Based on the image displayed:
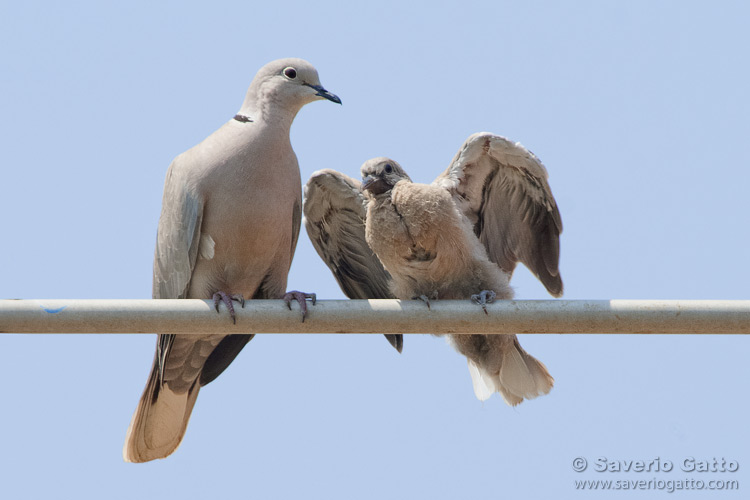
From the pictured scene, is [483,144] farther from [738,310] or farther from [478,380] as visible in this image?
[738,310]

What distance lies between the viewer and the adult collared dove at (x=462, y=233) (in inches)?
228

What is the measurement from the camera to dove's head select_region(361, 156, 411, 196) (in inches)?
233

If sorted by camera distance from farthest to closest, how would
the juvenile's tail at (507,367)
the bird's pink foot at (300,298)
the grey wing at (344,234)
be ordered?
the grey wing at (344,234) → the juvenile's tail at (507,367) → the bird's pink foot at (300,298)

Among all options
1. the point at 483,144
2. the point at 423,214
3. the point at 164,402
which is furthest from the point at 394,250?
the point at 164,402

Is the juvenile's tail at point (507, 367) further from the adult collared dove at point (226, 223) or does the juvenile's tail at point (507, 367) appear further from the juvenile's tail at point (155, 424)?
the juvenile's tail at point (155, 424)

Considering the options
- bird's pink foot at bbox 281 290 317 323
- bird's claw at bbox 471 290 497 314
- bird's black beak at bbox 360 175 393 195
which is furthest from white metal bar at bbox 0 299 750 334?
bird's black beak at bbox 360 175 393 195

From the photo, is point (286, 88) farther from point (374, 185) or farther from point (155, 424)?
point (155, 424)

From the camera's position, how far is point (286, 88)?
607 cm

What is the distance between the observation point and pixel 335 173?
253 inches

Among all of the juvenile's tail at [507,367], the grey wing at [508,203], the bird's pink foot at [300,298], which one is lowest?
the juvenile's tail at [507,367]

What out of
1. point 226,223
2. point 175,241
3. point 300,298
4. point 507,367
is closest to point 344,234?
point 226,223

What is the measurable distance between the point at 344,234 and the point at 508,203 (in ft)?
3.70

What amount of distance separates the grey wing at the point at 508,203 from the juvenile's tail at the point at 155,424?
216 cm

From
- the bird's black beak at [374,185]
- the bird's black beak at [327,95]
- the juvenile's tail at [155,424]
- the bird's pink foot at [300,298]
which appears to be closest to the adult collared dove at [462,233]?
the bird's black beak at [374,185]
